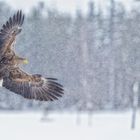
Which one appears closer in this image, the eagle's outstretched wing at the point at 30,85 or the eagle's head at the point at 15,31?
the eagle's outstretched wing at the point at 30,85

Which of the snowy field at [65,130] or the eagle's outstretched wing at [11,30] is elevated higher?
the snowy field at [65,130]

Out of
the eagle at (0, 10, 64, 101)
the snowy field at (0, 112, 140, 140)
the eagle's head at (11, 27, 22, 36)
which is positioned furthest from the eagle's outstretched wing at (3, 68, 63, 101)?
the snowy field at (0, 112, 140, 140)

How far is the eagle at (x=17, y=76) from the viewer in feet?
7.79

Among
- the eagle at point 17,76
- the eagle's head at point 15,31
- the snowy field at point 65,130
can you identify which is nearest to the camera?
the eagle at point 17,76

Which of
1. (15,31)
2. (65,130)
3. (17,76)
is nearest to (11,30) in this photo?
(15,31)

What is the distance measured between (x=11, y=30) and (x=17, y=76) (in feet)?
0.48

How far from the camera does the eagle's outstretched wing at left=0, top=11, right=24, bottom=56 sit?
244 cm

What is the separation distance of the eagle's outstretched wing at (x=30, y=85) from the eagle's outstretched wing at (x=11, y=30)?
0.10m

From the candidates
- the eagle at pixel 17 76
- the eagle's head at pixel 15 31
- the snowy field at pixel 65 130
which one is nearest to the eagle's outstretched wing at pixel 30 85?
the eagle at pixel 17 76

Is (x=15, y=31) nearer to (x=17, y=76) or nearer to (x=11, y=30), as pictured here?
(x=11, y=30)

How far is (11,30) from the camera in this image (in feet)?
8.30

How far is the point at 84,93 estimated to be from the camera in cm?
2209

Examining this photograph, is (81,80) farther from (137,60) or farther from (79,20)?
(79,20)

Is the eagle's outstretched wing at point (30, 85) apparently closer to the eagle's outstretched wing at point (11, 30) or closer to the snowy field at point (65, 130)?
the eagle's outstretched wing at point (11, 30)
